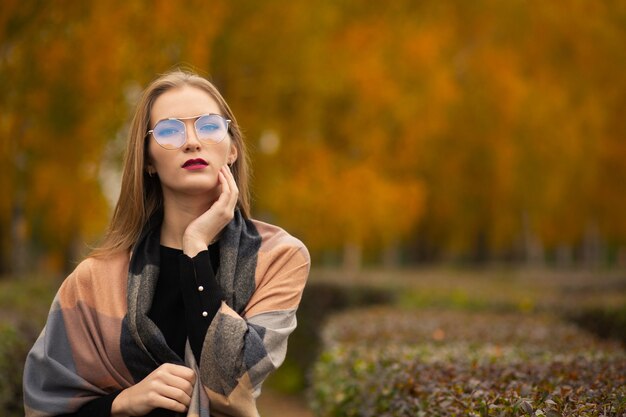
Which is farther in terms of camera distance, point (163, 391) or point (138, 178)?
point (138, 178)

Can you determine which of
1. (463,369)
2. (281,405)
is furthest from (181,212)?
(281,405)

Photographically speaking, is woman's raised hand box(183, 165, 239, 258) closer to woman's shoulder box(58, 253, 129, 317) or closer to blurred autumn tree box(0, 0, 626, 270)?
woman's shoulder box(58, 253, 129, 317)

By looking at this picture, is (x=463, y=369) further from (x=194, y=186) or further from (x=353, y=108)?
(x=353, y=108)

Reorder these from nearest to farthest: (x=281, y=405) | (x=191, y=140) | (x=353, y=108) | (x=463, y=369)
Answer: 1. (x=191, y=140)
2. (x=463, y=369)
3. (x=281, y=405)
4. (x=353, y=108)

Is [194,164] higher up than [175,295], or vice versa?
[194,164]

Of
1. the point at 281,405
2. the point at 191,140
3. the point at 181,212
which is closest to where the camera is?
the point at 191,140

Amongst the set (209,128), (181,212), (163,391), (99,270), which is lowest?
(163,391)

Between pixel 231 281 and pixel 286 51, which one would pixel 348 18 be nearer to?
pixel 286 51

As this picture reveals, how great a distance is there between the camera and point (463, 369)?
375 centimetres

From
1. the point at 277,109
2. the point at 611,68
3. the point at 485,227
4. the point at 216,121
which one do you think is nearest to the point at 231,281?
the point at 216,121

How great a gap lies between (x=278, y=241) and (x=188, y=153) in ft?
1.17

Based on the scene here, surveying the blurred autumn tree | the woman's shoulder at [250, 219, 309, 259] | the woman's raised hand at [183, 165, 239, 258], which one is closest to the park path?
the blurred autumn tree

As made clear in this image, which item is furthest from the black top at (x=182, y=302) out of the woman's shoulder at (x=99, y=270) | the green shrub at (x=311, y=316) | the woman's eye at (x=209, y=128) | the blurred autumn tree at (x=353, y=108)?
the green shrub at (x=311, y=316)

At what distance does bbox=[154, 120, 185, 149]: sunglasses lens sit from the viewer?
2.41m
